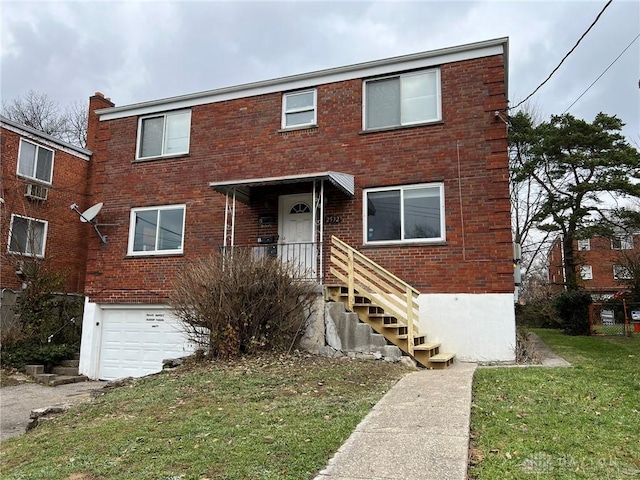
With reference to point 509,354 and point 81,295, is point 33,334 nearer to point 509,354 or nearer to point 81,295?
point 81,295

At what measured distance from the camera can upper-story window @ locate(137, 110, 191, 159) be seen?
13758 millimetres

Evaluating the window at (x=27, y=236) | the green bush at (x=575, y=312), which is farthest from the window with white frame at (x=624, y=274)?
the window at (x=27, y=236)

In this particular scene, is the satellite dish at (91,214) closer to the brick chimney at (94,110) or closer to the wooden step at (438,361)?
the brick chimney at (94,110)

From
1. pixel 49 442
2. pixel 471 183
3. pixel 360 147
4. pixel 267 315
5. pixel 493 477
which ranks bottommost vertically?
pixel 49 442

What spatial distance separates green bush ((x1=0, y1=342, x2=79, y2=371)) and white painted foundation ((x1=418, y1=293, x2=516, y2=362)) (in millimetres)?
9789

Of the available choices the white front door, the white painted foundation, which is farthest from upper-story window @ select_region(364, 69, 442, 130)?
the white painted foundation

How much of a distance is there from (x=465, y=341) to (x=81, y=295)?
13.2m

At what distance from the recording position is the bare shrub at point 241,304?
8.78 m

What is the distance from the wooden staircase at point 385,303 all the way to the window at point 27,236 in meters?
11.1

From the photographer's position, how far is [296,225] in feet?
39.8

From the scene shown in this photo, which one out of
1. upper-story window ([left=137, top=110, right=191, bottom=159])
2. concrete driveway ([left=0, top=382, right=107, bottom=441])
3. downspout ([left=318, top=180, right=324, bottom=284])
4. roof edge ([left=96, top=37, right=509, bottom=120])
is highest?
roof edge ([left=96, top=37, right=509, bottom=120])

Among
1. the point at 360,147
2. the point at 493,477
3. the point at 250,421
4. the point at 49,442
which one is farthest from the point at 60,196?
the point at 493,477

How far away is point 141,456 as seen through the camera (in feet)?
14.5

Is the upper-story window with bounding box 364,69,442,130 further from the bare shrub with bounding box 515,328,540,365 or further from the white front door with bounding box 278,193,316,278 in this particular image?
the bare shrub with bounding box 515,328,540,365
